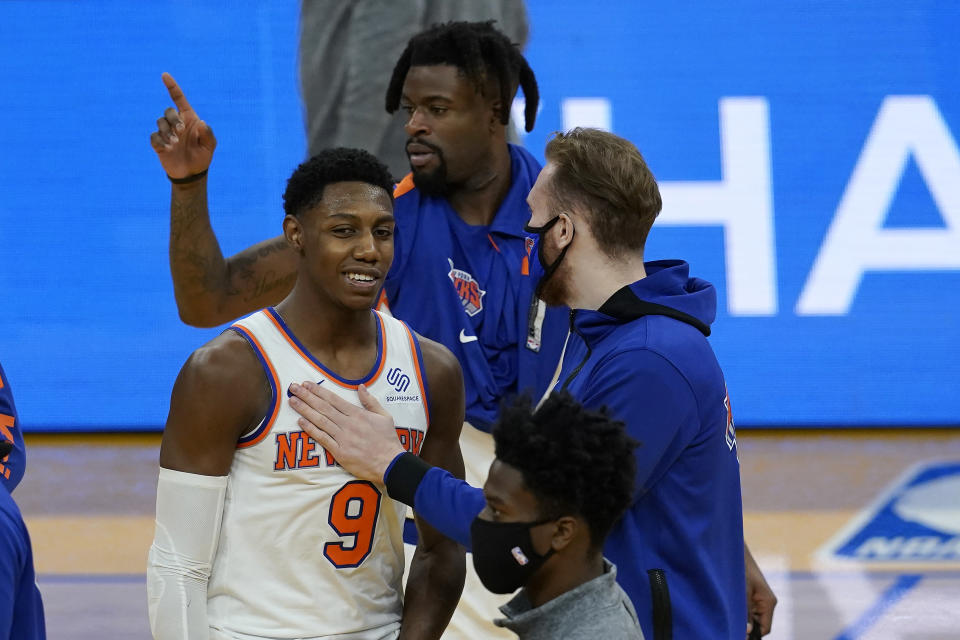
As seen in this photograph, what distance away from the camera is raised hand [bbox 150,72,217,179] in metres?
3.36

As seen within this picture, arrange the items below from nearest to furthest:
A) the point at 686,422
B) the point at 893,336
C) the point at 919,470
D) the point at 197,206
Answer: the point at 686,422
the point at 197,206
the point at 919,470
the point at 893,336

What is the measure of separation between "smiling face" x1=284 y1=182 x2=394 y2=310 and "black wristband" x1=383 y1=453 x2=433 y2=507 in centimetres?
36

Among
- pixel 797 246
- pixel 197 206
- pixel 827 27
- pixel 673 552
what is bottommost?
pixel 673 552

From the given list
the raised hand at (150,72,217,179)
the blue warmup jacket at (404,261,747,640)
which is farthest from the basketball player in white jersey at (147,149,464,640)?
the raised hand at (150,72,217,179)

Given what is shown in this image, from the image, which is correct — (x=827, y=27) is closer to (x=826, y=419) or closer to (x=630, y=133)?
(x=630, y=133)

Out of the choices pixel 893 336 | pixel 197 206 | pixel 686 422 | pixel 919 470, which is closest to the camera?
pixel 686 422

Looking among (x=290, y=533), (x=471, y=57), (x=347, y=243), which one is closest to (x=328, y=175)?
(x=347, y=243)

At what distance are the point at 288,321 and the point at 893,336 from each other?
5578mm

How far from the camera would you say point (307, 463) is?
241 cm

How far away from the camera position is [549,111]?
7.25 metres

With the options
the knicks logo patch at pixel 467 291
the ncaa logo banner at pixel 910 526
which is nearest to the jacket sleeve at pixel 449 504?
the knicks logo patch at pixel 467 291

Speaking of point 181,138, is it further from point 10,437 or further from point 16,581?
point 16,581

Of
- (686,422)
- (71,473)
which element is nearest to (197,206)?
(686,422)

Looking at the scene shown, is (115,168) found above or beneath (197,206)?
above
